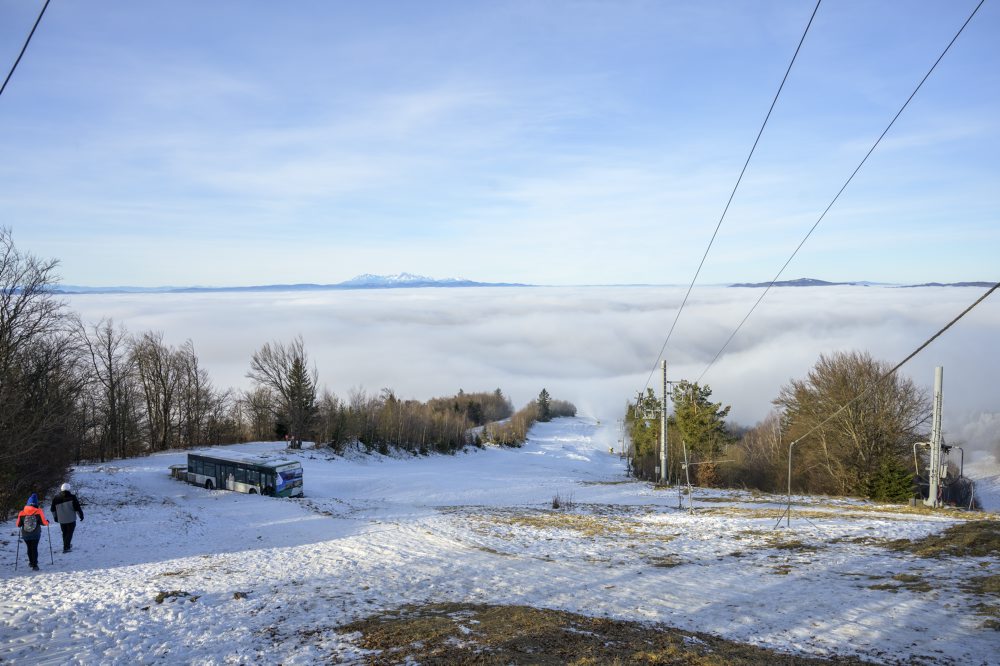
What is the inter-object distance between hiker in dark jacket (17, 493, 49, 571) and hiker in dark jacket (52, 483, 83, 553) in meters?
1.48

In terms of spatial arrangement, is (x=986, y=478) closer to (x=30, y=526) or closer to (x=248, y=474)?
(x=248, y=474)

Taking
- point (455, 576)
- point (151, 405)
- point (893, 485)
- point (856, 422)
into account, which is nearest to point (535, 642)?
point (455, 576)

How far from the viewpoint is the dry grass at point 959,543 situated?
16125mm

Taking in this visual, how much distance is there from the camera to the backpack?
48.3 feet

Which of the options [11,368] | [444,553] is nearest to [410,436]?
[11,368]

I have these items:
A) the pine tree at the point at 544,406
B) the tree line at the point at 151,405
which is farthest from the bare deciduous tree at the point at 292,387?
the pine tree at the point at 544,406

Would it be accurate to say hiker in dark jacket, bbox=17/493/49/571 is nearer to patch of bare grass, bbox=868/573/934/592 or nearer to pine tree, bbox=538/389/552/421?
patch of bare grass, bbox=868/573/934/592

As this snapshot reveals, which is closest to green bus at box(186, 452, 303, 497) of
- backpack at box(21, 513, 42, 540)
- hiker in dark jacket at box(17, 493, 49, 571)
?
hiker in dark jacket at box(17, 493, 49, 571)

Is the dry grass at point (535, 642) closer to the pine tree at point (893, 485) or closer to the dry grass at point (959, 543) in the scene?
the dry grass at point (959, 543)

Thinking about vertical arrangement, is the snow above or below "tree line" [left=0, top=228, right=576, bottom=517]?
below

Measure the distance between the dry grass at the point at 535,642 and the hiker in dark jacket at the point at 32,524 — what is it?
31.6 feet

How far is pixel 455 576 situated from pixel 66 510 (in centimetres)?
1174

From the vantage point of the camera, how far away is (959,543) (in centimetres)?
1677

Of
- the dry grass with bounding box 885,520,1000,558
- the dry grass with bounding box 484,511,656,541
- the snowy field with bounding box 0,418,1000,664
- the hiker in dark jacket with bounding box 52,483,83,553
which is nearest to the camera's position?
the snowy field with bounding box 0,418,1000,664
